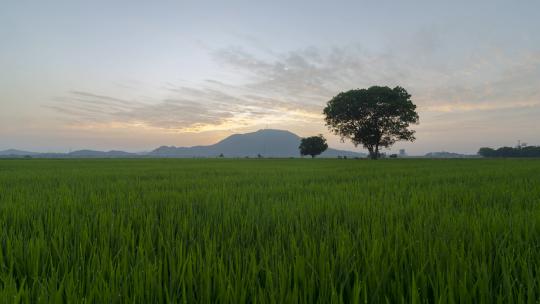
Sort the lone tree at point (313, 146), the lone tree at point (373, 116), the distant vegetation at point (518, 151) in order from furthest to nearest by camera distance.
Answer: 1. the lone tree at point (313, 146)
2. the distant vegetation at point (518, 151)
3. the lone tree at point (373, 116)

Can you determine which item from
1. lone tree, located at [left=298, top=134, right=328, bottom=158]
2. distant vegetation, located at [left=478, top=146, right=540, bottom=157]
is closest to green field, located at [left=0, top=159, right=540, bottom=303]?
lone tree, located at [left=298, top=134, right=328, bottom=158]

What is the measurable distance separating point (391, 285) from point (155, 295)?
0.99 metres

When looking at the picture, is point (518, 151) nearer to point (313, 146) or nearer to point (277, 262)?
point (313, 146)

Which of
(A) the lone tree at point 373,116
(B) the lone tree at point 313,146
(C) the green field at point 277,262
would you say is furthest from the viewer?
(B) the lone tree at point 313,146

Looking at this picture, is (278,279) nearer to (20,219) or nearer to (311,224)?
(311,224)

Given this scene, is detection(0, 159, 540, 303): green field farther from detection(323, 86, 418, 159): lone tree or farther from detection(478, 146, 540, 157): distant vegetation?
detection(478, 146, 540, 157): distant vegetation

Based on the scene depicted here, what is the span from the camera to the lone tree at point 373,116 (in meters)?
41.3

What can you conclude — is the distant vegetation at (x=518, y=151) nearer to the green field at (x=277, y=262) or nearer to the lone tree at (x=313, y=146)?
the lone tree at (x=313, y=146)

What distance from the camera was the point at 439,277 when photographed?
3.66 feet

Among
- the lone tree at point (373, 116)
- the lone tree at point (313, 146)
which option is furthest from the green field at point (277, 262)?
the lone tree at point (313, 146)

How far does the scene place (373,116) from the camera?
42.9m

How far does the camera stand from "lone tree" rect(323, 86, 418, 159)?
136 feet

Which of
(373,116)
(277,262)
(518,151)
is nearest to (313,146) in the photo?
(373,116)

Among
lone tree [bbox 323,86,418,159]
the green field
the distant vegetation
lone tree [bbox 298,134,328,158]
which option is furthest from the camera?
lone tree [bbox 298,134,328,158]
